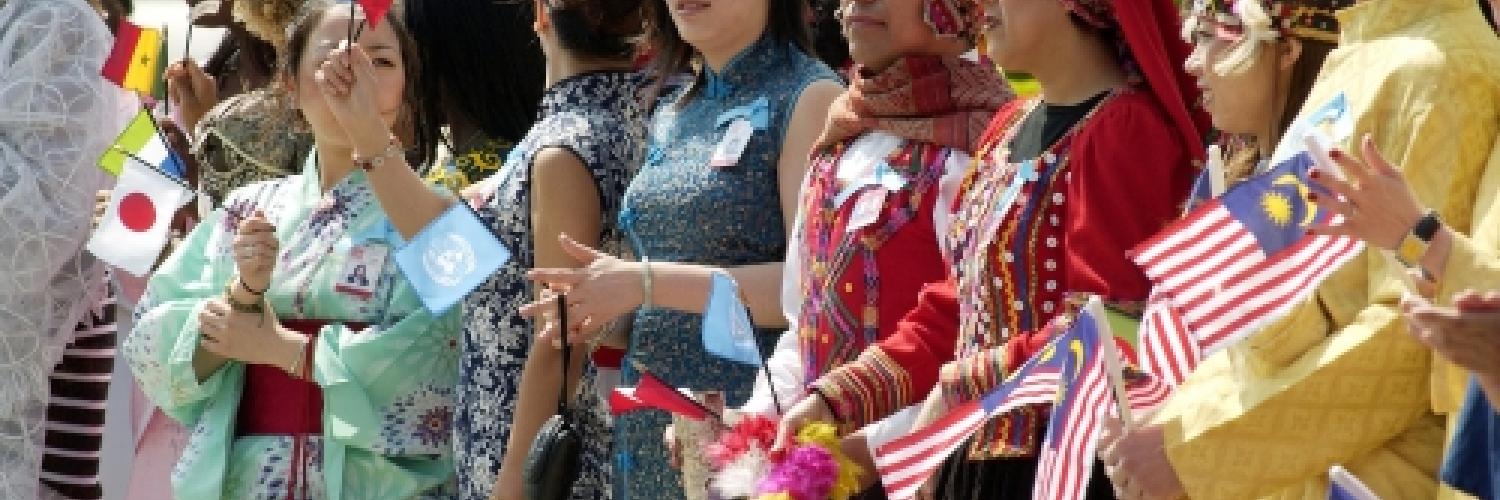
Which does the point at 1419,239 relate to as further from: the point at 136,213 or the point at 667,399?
the point at 136,213

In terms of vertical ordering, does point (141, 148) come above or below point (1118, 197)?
below

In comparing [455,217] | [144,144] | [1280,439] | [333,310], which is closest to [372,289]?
[333,310]

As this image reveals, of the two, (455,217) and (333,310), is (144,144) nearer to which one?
(333,310)

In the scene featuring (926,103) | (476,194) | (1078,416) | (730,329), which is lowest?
(476,194)

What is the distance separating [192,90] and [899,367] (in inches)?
181

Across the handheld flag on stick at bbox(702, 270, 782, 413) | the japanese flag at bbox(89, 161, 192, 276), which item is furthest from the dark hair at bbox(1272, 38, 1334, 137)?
the japanese flag at bbox(89, 161, 192, 276)

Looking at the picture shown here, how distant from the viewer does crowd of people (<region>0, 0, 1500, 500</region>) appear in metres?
3.68

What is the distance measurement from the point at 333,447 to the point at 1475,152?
10.9 ft

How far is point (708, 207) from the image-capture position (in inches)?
216

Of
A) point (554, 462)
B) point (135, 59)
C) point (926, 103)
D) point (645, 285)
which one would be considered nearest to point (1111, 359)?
point (926, 103)

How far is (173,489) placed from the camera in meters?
6.59

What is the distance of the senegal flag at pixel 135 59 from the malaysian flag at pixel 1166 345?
139 inches

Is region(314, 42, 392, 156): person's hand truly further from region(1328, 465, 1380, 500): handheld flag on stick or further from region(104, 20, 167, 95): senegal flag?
region(1328, 465, 1380, 500): handheld flag on stick

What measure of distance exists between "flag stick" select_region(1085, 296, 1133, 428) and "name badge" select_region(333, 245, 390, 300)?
2.70 m
